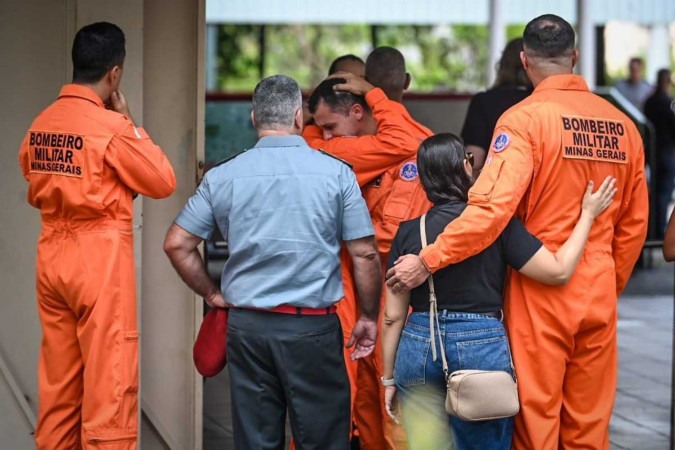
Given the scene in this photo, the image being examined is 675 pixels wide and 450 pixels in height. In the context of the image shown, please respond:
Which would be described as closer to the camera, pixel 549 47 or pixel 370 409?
pixel 549 47

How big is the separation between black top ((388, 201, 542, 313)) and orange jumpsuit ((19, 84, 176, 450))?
3.64 feet

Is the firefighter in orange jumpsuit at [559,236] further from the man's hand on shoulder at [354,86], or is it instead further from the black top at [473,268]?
the man's hand on shoulder at [354,86]

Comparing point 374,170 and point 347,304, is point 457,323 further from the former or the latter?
point 374,170

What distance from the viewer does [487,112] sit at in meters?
6.68

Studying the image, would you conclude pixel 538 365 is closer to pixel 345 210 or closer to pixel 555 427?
pixel 555 427

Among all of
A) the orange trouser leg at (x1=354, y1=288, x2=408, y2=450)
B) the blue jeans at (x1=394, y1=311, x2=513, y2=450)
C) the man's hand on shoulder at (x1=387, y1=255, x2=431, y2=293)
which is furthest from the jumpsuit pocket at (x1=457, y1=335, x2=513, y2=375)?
the orange trouser leg at (x1=354, y1=288, x2=408, y2=450)

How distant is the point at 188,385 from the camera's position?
18.6 ft

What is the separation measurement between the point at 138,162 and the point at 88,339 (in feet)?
2.38

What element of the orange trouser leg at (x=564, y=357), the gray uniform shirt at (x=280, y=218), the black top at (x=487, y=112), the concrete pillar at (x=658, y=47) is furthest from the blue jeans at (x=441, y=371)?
the concrete pillar at (x=658, y=47)

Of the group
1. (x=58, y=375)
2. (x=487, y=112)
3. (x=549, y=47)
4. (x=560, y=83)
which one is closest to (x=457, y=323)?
(x=560, y=83)

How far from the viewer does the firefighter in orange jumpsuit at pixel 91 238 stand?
479 centimetres

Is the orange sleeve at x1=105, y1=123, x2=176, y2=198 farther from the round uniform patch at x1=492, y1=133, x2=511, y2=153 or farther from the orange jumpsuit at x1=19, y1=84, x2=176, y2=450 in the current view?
the round uniform patch at x1=492, y1=133, x2=511, y2=153

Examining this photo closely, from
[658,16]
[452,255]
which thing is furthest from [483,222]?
[658,16]

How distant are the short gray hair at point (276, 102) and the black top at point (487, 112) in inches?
90.3
